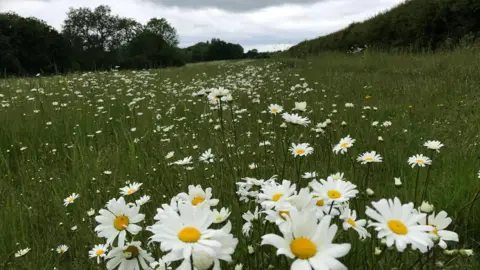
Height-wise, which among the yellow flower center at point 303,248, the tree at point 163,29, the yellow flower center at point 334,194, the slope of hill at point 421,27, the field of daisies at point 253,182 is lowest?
the field of daisies at point 253,182

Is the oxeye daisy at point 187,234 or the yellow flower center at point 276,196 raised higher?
the oxeye daisy at point 187,234

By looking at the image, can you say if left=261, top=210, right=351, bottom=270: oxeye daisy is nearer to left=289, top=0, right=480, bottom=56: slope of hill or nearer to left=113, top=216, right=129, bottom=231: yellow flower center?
left=113, top=216, right=129, bottom=231: yellow flower center

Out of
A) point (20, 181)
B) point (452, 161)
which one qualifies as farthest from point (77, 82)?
point (452, 161)

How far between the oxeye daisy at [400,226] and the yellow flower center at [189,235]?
0.39 m

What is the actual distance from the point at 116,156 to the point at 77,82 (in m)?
5.25

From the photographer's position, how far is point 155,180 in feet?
9.50

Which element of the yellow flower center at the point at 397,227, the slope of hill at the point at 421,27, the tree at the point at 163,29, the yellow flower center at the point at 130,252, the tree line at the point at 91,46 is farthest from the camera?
the tree at the point at 163,29

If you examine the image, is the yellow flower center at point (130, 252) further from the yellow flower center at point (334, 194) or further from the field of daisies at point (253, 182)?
the yellow flower center at point (334, 194)

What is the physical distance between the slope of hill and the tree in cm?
5432

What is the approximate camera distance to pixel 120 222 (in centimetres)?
108

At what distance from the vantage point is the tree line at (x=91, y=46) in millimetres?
28913

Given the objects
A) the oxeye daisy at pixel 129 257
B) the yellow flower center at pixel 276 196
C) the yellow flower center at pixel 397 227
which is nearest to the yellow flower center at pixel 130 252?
the oxeye daisy at pixel 129 257

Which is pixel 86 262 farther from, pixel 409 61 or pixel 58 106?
pixel 409 61

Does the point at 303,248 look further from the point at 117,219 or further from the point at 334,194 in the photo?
the point at 117,219
